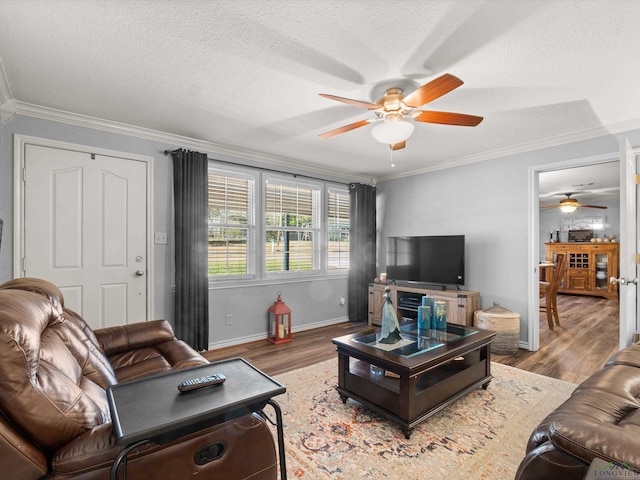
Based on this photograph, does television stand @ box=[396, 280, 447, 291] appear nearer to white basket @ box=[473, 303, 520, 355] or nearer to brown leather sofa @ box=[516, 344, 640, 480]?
white basket @ box=[473, 303, 520, 355]

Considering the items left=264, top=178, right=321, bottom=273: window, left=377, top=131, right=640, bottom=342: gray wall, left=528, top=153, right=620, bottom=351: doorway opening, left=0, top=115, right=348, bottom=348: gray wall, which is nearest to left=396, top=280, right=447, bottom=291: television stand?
left=377, top=131, right=640, bottom=342: gray wall

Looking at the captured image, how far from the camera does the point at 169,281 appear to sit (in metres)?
3.55

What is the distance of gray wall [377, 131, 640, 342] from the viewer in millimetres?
3832

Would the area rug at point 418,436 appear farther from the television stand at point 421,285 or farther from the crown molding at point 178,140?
the crown molding at point 178,140

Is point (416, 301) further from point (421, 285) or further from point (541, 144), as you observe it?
point (541, 144)

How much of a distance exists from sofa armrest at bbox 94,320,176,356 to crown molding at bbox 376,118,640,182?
409 centimetres

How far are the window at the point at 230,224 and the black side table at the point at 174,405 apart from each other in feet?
9.02

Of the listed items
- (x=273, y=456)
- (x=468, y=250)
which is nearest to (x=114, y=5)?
(x=273, y=456)

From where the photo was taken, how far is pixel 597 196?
26.2 feet

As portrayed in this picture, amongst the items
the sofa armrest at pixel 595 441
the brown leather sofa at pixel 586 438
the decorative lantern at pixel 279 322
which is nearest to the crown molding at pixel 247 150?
the decorative lantern at pixel 279 322

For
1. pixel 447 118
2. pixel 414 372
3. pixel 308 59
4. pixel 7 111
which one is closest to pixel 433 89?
pixel 447 118

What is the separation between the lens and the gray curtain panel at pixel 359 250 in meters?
5.23

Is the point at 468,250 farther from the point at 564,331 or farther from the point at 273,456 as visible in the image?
the point at 273,456

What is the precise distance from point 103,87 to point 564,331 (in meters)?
6.20
